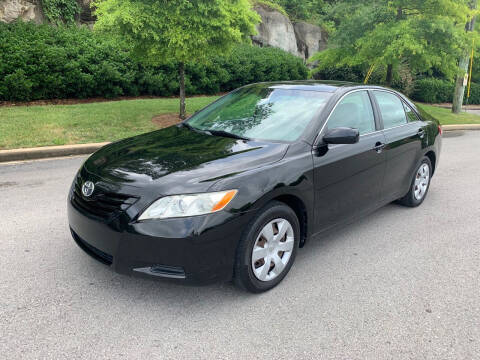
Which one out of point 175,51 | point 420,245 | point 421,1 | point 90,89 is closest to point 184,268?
point 420,245

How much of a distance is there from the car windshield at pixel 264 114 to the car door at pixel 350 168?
23 cm

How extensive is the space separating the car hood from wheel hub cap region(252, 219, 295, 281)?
1.65 feet

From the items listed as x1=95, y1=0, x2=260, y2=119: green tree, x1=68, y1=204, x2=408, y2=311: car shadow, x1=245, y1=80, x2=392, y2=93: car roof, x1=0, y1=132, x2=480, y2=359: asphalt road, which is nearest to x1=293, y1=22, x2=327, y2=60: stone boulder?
x1=95, y1=0, x2=260, y2=119: green tree

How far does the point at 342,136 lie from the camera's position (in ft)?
11.3

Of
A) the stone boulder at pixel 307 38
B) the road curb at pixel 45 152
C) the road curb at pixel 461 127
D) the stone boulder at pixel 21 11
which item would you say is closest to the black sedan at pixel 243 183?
the road curb at pixel 45 152

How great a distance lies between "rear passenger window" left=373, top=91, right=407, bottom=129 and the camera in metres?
4.48

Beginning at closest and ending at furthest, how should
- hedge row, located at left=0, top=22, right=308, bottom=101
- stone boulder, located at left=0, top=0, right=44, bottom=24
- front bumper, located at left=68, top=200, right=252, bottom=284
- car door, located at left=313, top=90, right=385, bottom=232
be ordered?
front bumper, located at left=68, top=200, right=252, bottom=284 < car door, located at left=313, top=90, right=385, bottom=232 < hedge row, located at left=0, top=22, right=308, bottom=101 < stone boulder, located at left=0, top=0, right=44, bottom=24

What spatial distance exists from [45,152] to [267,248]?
232 inches

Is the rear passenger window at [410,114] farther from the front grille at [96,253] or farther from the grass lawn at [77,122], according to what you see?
the grass lawn at [77,122]

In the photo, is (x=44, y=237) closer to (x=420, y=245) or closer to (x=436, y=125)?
(x=420, y=245)

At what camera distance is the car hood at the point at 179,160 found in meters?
2.86

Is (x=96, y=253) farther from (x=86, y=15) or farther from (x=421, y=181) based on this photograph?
(x=86, y=15)

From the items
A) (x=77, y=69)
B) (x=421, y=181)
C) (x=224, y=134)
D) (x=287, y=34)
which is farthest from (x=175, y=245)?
(x=287, y=34)

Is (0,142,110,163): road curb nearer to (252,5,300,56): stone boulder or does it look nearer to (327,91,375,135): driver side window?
(327,91,375,135): driver side window
